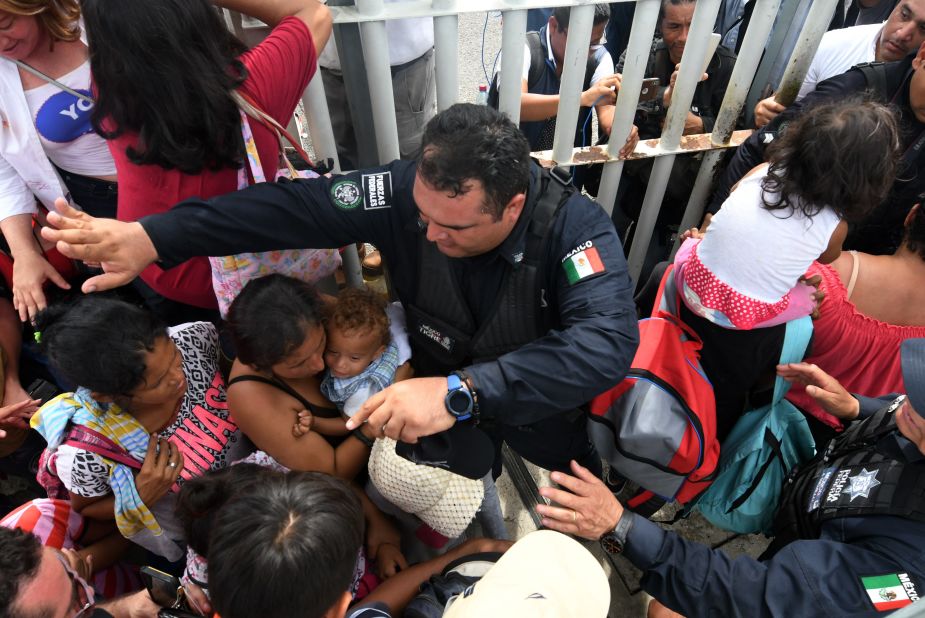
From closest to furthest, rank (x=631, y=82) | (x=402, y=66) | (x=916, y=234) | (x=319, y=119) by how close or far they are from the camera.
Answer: (x=916, y=234), (x=319, y=119), (x=631, y=82), (x=402, y=66)

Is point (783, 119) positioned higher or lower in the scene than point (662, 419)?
higher

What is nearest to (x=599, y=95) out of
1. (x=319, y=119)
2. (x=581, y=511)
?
(x=319, y=119)

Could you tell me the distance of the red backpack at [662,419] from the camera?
6.01 ft

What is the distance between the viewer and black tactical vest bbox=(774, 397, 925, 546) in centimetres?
135

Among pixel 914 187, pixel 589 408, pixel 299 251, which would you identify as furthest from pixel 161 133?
pixel 914 187

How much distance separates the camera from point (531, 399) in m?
1.45

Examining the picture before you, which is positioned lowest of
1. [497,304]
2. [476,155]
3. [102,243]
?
[497,304]

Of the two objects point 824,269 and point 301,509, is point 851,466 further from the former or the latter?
point 301,509

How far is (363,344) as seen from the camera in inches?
73.6

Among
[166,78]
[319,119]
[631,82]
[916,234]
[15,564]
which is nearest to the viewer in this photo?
[15,564]

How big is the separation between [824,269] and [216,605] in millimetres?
2209

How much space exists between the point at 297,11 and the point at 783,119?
2.05 metres

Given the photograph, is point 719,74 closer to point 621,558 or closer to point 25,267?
point 621,558

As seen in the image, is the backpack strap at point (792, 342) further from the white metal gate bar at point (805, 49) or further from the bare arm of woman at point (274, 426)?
the bare arm of woman at point (274, 426)
